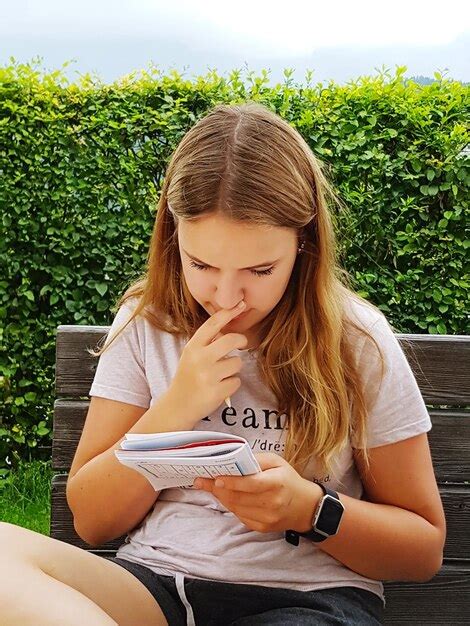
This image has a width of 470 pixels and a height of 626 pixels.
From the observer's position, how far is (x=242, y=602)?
2.11 m

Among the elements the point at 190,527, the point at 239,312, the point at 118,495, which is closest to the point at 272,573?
the point at 190,527

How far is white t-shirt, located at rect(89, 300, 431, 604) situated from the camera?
214 cm

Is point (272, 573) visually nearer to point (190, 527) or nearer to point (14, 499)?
point (190, 527)

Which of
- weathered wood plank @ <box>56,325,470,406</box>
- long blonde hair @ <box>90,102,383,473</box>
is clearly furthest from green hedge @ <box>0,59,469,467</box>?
long blonde hair @ <box>90,102,383,473</box>

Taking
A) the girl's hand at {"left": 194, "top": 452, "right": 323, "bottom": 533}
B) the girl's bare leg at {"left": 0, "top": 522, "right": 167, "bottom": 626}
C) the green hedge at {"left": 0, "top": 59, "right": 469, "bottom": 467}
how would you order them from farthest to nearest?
the green hedge at {"left": 0, "top": 59, "right": 469, "bottom": 467} → the girl's hand at {"left": 194, "top": 452, "right": 323, "bottom": 533} → the girl's bare leg at {"left": 0, "top": 522, "right": 167, "bottom": 626}

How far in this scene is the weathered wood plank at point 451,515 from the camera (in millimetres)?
2576

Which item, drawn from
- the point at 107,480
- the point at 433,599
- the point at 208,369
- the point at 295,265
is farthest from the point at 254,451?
the point at 433,599

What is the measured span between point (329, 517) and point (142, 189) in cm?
270

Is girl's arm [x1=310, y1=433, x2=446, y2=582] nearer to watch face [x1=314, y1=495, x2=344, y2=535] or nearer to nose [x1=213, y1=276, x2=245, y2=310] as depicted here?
watch face [x1=314, y1=495, x2=344, y2=535]

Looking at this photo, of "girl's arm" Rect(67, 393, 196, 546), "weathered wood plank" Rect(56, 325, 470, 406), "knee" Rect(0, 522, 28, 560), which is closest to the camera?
"knee" Rect(0, 522, 28, 560)

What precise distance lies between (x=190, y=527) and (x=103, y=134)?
8.69 ft

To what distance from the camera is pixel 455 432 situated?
8.41ft

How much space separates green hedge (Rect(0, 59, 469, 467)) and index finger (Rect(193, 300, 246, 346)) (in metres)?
2.13

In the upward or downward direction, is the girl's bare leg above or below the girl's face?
below
